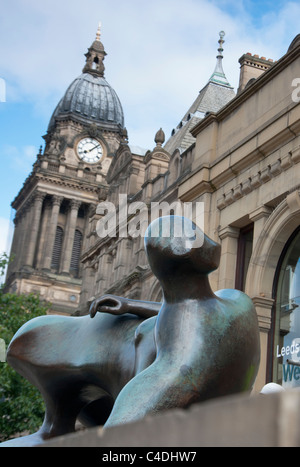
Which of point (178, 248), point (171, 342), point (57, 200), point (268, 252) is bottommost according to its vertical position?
point (171, 342)

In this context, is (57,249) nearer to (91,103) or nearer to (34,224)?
(34,224)

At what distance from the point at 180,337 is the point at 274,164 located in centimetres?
1248

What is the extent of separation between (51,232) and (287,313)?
199ft

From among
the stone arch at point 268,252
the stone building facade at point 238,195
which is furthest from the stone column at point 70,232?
the stone arch at point 268,252

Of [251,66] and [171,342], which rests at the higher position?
[251,66]

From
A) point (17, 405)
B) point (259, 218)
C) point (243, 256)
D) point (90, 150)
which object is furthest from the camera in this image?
point (90, 150)

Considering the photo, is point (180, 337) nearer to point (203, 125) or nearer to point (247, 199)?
point (247, 199)

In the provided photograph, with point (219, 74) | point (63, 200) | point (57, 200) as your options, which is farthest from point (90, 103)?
point (219, 74)

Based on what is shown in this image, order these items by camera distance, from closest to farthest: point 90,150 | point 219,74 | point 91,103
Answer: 1. point 219,74
2. point 90,150
3. point 91,103

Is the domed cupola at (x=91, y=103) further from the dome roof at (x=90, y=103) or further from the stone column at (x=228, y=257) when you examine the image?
the stone column at (x=228, y=257)

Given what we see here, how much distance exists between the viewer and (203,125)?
19844 mm

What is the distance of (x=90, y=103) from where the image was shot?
278 ft

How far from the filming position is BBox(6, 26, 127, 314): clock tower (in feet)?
241
